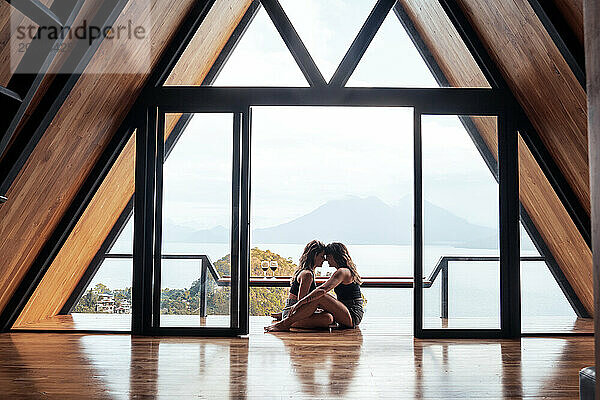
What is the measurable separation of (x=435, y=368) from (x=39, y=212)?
3048 millimetres

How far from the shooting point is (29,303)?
552cm

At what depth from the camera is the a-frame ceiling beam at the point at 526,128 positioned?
17.4 feet

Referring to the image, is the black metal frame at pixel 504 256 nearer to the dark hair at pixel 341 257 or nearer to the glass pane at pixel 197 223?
the dark hair at pixel 341 257

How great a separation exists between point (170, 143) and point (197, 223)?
0.74 meters

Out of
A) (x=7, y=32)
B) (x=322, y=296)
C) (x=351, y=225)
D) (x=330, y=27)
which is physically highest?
(x=330, y=27)

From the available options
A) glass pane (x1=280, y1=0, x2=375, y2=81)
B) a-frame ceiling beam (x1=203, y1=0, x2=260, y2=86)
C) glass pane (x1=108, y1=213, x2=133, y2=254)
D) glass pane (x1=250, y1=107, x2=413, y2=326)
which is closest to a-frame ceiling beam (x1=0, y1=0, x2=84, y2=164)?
glass pane (x1=108, y1=213, x2=133, y2=254)

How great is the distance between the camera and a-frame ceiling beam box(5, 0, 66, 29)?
9.88 ft

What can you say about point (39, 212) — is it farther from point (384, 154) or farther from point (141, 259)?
point (384, 154)

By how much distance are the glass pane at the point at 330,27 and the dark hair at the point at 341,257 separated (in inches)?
65.1

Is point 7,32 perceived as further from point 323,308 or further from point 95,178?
point 323,308

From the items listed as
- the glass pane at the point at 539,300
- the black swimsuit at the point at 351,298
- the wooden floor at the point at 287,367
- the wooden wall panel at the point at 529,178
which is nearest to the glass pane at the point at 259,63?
the wooden wall panel at the point at 529,178

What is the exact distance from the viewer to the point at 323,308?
5949 millimetres

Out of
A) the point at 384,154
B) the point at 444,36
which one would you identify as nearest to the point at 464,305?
the point at 444,36

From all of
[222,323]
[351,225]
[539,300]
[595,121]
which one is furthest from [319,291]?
[351,225]
